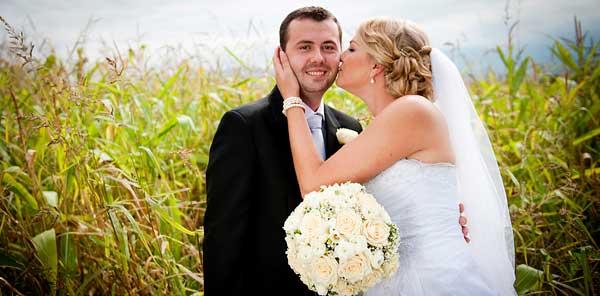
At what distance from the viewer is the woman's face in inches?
107

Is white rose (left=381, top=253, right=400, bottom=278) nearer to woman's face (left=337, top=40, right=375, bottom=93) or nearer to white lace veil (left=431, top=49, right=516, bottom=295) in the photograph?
white lace veil (left=431, top=49, right=516, bottom=295)

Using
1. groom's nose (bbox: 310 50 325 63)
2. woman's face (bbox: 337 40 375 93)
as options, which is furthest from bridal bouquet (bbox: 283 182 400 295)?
groom's nose (bbox: 310 50 325 63)

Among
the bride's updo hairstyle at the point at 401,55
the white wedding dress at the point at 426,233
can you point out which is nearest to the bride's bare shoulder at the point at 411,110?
the bride's updo hairstyle at the point at 401,55

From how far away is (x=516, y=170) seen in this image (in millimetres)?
3879

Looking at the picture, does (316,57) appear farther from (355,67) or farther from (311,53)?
(355,67)

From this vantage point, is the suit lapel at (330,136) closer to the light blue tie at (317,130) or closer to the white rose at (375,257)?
the light blue tie at (317,130)

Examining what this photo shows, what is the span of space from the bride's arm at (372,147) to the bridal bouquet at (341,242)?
282 mm

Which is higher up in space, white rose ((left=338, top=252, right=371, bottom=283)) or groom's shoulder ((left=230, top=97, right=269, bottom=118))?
groom's shoulder ((left=230, top=97, right=269, bottom=118))

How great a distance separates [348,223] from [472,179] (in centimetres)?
98

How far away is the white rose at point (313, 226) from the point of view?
197 cm

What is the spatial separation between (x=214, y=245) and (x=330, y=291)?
0.71 m

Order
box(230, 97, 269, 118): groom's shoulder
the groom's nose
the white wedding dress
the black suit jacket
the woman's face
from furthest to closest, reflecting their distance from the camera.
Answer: the groom's nose, the woman's face, box(230, 97, 269, 118): groom's shoulder, the black suit jacket, the white wedding dress

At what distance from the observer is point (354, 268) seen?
1.92 m

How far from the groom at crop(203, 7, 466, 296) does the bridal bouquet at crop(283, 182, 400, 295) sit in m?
0.45
